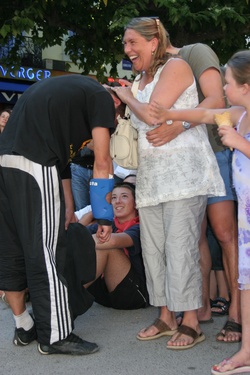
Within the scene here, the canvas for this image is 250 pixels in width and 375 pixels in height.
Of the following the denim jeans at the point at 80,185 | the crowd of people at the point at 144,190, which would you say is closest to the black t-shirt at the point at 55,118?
the crowd of people at the point at 144,190

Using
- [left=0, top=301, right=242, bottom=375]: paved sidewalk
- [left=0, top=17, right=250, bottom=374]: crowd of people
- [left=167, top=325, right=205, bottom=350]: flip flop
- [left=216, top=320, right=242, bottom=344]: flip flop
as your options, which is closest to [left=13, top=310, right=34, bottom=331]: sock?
[left=0, top=17, right=250, bottom=374]: crowd of people

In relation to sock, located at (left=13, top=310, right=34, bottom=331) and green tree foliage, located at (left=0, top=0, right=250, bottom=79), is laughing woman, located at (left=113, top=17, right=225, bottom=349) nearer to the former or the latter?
sock, located at (left=13, top=310, right=34, bottom=331)

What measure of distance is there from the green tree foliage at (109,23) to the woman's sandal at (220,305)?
455cm

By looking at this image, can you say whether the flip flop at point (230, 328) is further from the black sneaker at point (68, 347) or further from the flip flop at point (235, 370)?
the black sneaker at point (68, 347)

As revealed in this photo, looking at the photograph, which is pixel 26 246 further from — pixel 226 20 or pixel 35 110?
pixel 226 20

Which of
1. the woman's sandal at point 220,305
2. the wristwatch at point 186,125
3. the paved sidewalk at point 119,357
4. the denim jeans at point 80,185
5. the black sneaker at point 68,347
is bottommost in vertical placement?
the paved sidewalk at point 119,357

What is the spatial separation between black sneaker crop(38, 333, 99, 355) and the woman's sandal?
1.13 meters

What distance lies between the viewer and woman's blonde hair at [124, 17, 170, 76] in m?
3.44

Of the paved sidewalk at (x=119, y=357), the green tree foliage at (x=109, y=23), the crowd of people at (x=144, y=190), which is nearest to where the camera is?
the paved sidewalk at (x=119, y=357)

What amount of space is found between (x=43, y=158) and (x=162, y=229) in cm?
88

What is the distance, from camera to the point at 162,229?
357 centimetres

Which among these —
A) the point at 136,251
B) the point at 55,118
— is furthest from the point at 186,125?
the point at 136,251

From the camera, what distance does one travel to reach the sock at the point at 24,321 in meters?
3.48

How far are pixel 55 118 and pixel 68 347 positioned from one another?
4.35 ft
